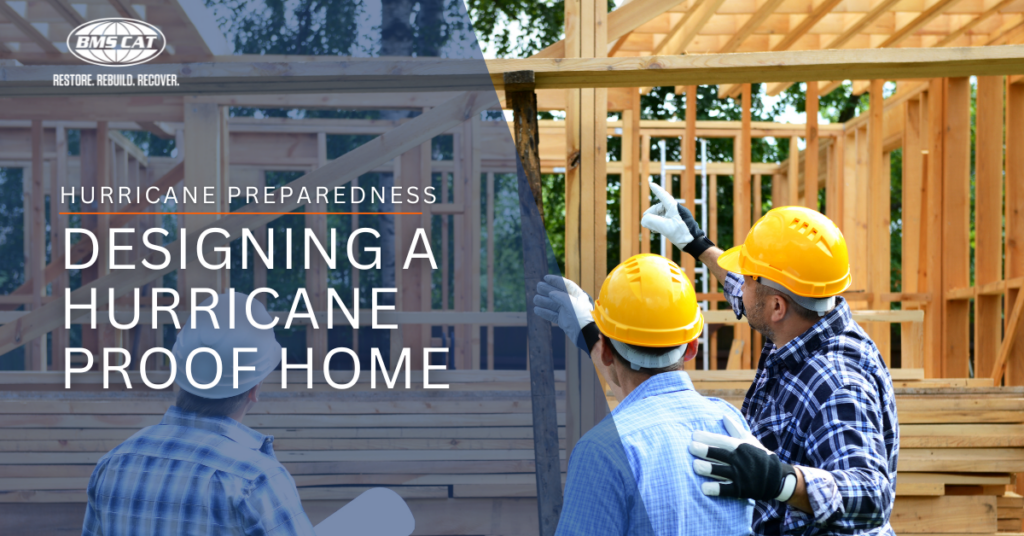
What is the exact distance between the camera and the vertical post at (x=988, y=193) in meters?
7.34

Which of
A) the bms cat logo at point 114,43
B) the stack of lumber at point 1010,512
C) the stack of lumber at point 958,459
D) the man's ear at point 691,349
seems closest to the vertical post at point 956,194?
the stack of lumber at point 958,459

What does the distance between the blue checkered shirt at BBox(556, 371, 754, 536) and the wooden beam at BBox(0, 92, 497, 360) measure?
7.81 ft

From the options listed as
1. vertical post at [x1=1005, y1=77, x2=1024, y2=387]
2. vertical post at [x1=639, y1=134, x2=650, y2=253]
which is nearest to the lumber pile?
vertical post at [x1=1005, y1=77, x2=1024, y2=387]

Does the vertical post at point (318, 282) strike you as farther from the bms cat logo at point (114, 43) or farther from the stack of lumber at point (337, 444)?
the bms cat logo at point (114, 43)

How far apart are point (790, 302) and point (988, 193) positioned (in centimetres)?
592

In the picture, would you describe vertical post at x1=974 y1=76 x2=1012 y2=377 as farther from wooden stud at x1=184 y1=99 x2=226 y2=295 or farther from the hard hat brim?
wooden stud at x1=184 y1=99 x2=226 y2=295

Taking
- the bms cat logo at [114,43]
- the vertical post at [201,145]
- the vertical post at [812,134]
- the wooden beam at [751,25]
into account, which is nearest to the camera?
the bms cat logo at [114,43]

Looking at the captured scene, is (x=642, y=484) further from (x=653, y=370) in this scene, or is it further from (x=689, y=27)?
(x=689, y=27)

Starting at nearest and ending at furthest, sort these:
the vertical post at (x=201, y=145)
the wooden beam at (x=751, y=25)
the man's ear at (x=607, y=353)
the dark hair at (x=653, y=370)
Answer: the dark hair at (x=653, y=370), the man's ear at (x=607, y=353), the vertical post at (x=201, y=145), the wooden beam at (x=751, y=25)

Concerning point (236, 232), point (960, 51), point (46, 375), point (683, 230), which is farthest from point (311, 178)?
point (46, 375)

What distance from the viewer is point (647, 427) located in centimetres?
190

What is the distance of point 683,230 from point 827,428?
4.91 feet

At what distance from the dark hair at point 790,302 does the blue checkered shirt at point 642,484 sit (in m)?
0.90

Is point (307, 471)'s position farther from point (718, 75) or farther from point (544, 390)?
point (718, 75)
